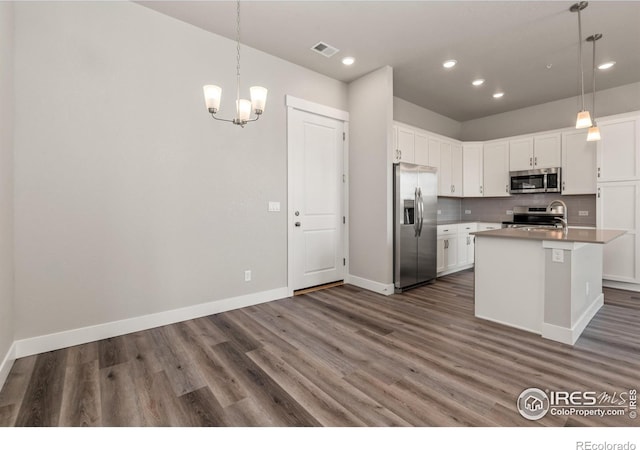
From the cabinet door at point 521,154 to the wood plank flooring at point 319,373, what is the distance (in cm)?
293

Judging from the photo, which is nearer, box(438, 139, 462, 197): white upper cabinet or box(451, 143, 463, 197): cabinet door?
box(438, 139, 462, 197): white upper cabinet

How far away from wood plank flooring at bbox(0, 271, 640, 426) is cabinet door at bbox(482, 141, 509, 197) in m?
2.95

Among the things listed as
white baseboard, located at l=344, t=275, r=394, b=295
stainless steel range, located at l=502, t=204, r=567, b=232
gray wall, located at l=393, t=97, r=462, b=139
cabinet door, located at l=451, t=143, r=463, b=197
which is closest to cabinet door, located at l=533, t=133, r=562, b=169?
stainless steel range, located at l=502, t=204, r=567, b=232

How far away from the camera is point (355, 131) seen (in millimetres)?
4477

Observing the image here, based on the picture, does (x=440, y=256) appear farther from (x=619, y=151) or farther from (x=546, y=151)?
(x=619, y=151)

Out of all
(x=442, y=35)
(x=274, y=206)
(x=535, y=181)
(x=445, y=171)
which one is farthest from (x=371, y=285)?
(x=535, y=181)

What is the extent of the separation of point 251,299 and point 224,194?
52.2 inches

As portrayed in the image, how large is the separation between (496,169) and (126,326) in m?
6.37

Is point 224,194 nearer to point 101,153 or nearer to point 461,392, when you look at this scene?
point 101,153

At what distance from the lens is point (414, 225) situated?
171 inches

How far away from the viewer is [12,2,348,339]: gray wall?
2.41 metres

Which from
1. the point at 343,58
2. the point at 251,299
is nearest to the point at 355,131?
the point at 343,58

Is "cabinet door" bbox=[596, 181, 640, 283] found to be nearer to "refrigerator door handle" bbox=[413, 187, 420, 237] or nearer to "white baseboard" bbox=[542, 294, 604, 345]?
"white baseboard" bbox=[542, 294, 604, 345]

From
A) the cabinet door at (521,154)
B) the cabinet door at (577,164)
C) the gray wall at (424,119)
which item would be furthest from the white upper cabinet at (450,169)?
the cabinet door at (577,164)
